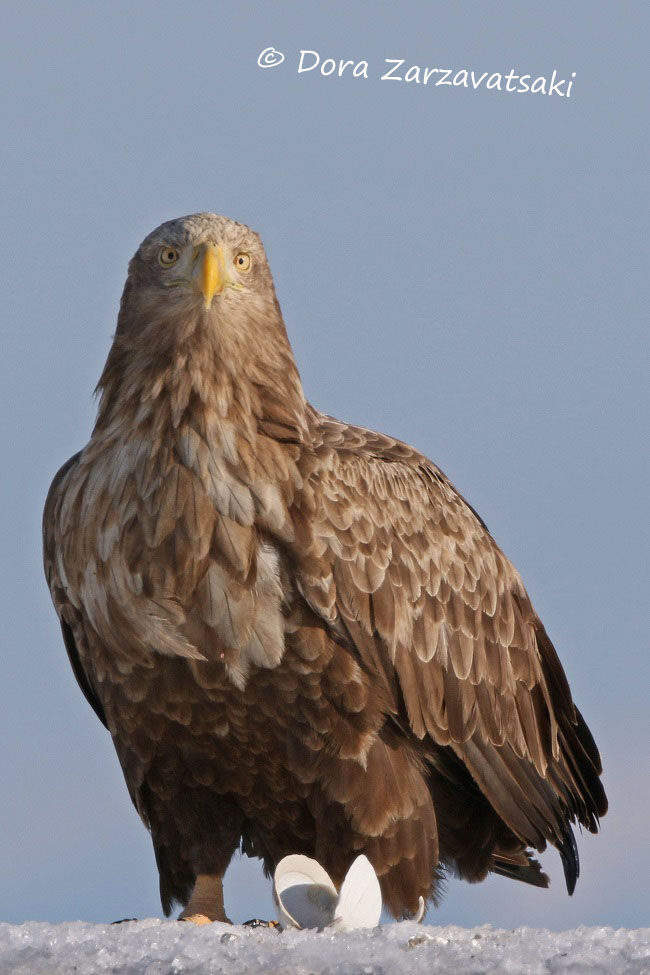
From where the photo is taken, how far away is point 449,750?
22.4 ft

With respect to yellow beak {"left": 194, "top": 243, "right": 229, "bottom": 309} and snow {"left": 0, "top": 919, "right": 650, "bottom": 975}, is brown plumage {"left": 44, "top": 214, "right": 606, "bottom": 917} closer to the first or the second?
yellow beak {"left": 194, "top": 243, "right": 229, "bottom": 309}

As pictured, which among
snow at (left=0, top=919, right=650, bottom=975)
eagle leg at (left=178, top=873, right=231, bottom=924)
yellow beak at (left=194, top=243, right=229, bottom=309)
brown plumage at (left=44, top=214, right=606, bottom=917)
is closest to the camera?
snow at (left=0, top=919, right=650, bottom=975)

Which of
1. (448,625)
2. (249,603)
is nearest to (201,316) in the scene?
(249,603)

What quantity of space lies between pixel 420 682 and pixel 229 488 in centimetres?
128

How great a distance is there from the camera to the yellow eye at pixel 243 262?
6.33 m

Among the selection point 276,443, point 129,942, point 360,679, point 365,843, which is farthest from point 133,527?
point 129,942

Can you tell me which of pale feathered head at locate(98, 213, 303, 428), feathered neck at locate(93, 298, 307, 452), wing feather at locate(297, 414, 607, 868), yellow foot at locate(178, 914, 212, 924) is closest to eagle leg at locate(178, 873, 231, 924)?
yellow foot at locate(178, 914, 212, 924)

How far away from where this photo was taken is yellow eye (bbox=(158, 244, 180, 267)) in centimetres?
631

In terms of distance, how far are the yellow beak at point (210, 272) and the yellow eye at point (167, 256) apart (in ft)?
0.61

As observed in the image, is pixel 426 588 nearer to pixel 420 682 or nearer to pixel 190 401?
pixel 420 682

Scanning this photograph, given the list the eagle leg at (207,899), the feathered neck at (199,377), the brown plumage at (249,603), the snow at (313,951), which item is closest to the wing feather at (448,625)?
the brown plumage at (249,603)

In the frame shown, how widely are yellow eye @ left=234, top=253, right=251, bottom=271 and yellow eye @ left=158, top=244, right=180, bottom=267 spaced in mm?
255

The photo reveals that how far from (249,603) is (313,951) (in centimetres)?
206

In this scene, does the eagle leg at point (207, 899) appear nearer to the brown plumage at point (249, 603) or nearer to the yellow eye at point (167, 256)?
the brown plumage at point (249, 603)
